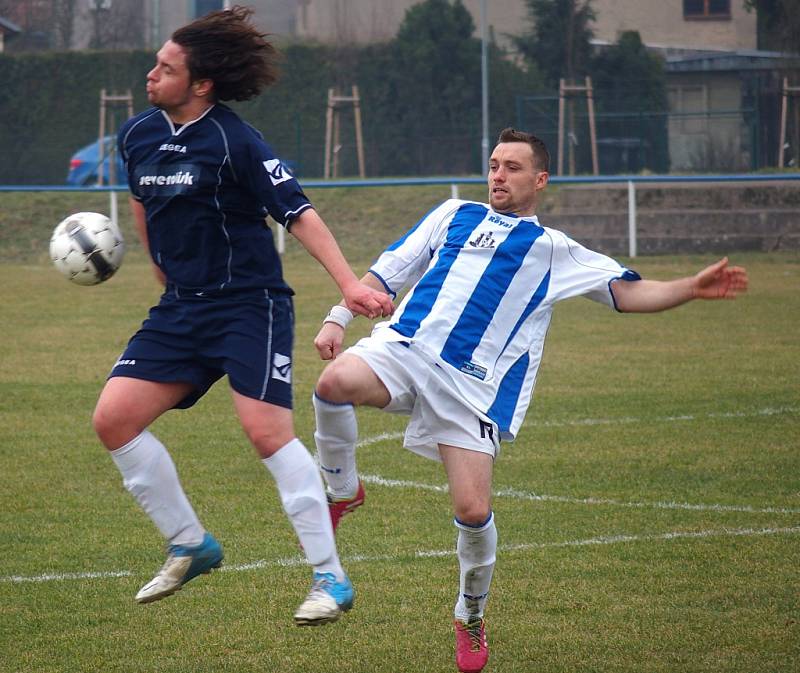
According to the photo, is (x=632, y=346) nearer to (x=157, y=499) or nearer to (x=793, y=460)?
(x=793, y=460)

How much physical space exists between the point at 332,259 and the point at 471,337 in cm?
67

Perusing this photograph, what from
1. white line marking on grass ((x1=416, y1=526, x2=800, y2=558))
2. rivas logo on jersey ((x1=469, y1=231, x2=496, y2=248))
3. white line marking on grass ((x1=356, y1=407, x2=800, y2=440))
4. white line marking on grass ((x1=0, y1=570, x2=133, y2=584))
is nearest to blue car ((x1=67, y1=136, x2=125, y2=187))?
white line marking on grass ((x1=356, y1=407, x2=800, y2=440))

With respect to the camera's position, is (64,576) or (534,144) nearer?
(534,144)

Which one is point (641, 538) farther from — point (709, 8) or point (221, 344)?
point (709, 8)

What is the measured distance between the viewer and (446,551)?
5.91 meters

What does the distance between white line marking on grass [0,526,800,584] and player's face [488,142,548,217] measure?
1698mm

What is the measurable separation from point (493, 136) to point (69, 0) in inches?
550

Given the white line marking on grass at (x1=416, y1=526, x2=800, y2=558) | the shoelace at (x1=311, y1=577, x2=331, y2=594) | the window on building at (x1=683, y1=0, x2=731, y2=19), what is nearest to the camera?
the shoelace at (x1=311, y1=577, x2=331, y2=594)

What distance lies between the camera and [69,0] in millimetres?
38000

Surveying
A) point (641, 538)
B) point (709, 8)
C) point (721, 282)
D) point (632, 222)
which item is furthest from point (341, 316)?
point (709, 8)

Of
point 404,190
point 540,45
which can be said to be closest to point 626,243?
point 404,190

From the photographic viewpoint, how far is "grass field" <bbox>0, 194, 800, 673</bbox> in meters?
4.70

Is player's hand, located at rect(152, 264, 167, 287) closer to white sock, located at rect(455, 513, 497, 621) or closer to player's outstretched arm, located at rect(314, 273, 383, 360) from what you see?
player's outstretched arm, located at rect(314, 273, 383, 360)

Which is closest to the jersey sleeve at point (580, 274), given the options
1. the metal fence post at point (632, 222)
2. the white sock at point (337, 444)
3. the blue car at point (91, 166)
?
the white sock at point (337, 444)
